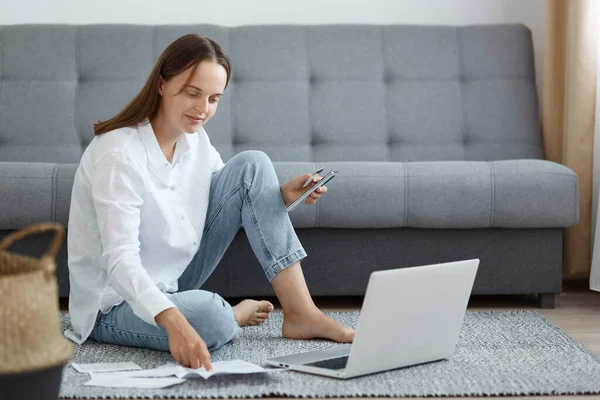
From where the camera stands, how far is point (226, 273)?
2354 millimetres

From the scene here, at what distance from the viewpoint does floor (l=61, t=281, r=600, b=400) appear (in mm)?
2143

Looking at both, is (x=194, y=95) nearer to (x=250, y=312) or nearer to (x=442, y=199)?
(x=250, y=312)

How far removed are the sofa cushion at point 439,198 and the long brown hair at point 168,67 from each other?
1.74 ft

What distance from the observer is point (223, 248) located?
1971 mm

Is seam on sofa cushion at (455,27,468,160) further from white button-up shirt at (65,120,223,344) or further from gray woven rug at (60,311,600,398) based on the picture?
white button-up shirt at (65,120,223,344)

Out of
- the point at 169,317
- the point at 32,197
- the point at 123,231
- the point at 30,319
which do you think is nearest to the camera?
the point at 30,319

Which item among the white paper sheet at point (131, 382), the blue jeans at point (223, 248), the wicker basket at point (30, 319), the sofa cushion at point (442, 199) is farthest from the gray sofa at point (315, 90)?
the wicker basket at point (30, 319)

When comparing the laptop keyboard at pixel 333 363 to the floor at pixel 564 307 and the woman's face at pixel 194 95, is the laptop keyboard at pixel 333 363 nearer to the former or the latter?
the woman's face at pixel 194 95

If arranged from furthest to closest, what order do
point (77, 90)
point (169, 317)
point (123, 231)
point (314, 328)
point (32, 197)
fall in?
point (77, 90), point (32, 197), point (314, 328), point (123, 231), point (169, 317)

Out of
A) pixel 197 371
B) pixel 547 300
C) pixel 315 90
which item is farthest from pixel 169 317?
pixel 315 90

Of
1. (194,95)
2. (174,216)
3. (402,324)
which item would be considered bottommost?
(402,324)

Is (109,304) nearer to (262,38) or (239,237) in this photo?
(239,237)

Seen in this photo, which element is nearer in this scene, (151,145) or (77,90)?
(151,145)

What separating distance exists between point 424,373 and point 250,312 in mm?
493
